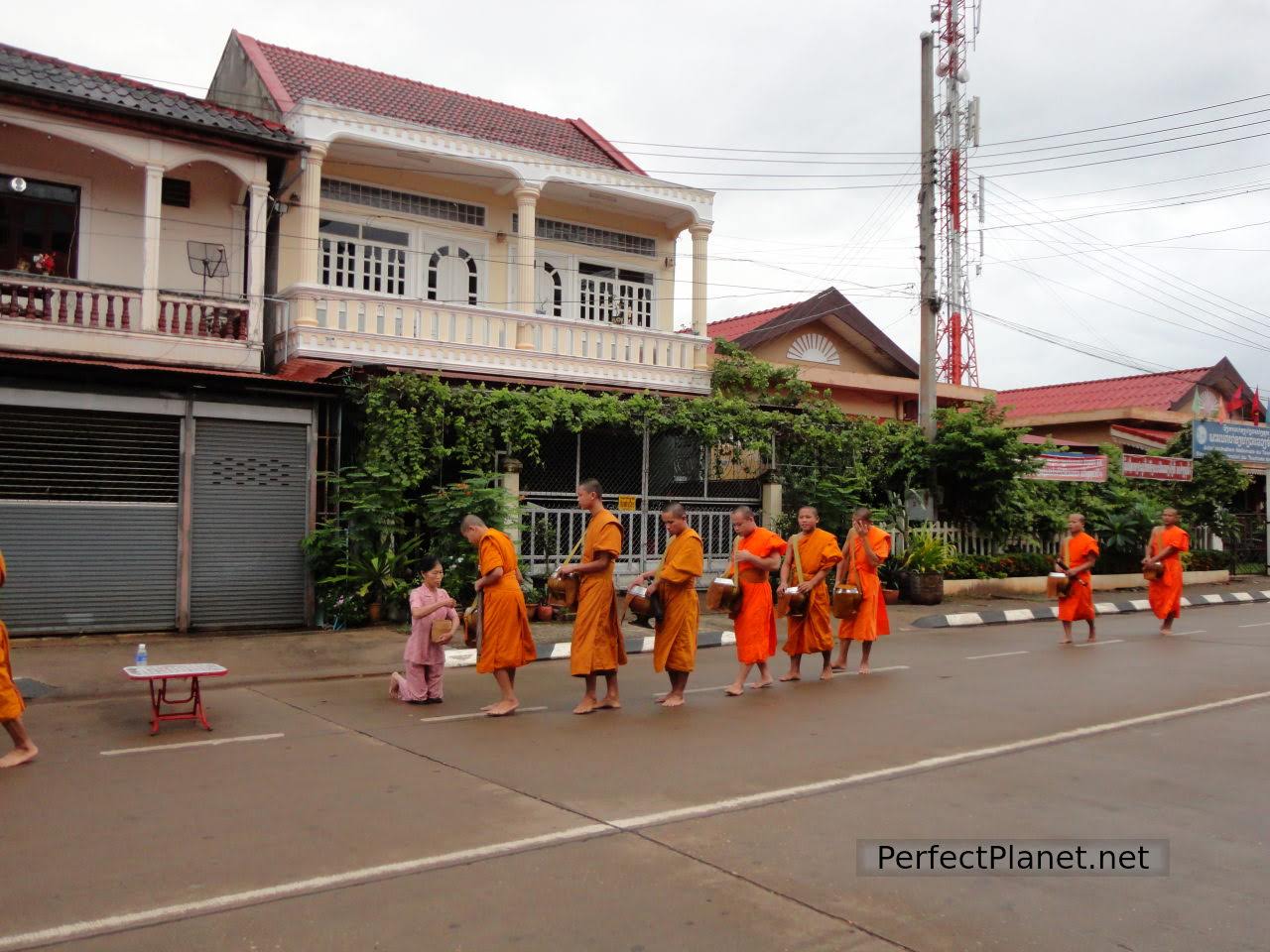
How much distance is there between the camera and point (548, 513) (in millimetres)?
15078

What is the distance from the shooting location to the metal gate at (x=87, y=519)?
11.4m

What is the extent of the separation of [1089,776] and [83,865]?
527 centimetres

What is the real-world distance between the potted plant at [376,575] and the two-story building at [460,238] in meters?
3.13

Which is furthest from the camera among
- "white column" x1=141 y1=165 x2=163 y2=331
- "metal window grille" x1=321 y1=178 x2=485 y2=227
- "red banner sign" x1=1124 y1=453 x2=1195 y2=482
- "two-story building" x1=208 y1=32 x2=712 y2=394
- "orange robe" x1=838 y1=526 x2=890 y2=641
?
"red banner sign" x1=1124 y1=453 x2=1195 y2=482

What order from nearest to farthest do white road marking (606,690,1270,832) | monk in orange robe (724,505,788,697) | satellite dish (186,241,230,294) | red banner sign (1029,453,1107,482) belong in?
white road marking (606,690,1270,832)
monk in orange robe (724,505,788,697)
satellite dish (186,241,230,294)
red banner sign (1029,453,1107,482)

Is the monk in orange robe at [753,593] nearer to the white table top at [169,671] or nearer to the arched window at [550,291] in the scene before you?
the white table top at [169,671]

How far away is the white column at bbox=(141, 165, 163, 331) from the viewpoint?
13883mm

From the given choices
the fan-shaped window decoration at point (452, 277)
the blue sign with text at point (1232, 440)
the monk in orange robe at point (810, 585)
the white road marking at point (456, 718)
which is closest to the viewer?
the white road marking at point (456, 718)

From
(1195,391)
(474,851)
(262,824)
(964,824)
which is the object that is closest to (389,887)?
(474,851)

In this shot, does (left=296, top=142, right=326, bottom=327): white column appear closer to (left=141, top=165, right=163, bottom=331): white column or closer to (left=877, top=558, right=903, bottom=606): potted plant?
(left=141, top=165, right=163, bottom=331): white column

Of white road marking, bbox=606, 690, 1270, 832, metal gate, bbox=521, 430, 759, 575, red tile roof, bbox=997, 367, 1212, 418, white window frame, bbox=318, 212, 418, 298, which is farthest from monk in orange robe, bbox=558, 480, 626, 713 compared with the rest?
red tile roof, bbox=997, 367, 1212, 418

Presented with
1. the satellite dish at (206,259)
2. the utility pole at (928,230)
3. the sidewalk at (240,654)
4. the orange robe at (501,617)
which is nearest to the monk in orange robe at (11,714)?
the sidewalk at (240,654)

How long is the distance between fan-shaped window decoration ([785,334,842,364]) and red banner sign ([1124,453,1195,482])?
264 inches

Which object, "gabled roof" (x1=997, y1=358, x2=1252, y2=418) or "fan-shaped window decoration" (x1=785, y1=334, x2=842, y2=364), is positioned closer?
"fan-shaped window decoration" (x1=785, y1=334, x2=842, y2=364)
